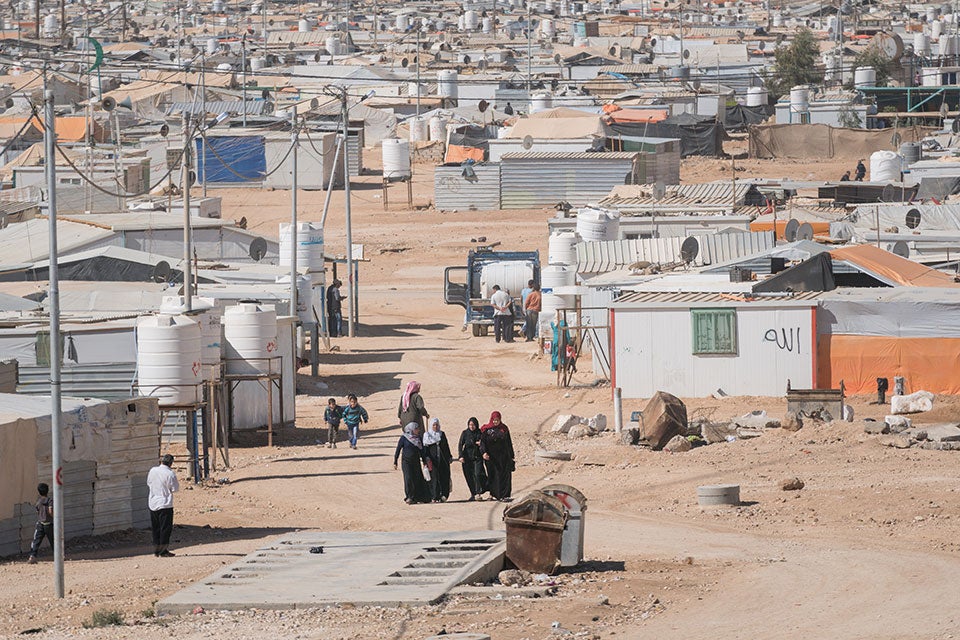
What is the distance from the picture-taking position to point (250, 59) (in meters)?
108

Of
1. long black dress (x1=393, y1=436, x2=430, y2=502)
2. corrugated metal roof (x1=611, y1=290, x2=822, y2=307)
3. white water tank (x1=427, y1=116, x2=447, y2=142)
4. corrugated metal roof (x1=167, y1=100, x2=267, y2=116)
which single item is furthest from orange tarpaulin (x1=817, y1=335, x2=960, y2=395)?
corrugated metal roof (x1=167, y1=100, x2=267, y2=116)

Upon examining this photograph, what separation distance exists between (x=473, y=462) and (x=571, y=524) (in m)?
4.32

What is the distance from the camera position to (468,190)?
54312 millimetres

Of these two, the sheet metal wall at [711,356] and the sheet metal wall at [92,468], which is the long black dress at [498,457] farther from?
the sheet metal wall at [711,356]

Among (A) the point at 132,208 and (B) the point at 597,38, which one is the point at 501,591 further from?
(B) the point at 597,38

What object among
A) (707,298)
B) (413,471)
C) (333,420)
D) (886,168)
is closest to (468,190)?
(886,168)

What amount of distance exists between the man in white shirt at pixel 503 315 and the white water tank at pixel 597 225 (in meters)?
2.69

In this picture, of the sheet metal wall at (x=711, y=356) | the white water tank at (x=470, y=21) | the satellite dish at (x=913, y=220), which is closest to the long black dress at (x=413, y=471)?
the sheet metal wall at (x=711, y=356)

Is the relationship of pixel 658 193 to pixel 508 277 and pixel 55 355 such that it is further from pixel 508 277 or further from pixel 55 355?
pixel 55 355

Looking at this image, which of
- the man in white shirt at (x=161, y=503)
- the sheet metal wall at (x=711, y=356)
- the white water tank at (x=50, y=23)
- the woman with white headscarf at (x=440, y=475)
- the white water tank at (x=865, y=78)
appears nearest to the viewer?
the man in white shirt at (x=161, y=503)

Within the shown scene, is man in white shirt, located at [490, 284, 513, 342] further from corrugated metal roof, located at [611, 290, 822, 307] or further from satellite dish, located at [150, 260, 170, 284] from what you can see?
corrugated metal roof, located at [611, 290, 822, 307]

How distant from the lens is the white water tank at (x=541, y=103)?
236 ft

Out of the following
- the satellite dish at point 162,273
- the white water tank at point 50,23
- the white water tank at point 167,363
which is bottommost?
the white water tank at point 167,363

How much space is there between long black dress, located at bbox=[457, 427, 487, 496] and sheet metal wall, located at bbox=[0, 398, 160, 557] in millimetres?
3303
